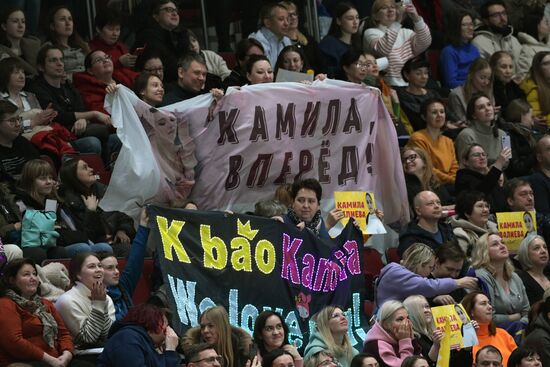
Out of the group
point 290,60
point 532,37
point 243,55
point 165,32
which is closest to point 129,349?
point 290,60

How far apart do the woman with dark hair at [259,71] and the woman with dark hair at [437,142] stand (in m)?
1.84

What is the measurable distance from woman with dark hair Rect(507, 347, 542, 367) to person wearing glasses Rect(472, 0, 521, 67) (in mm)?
6798

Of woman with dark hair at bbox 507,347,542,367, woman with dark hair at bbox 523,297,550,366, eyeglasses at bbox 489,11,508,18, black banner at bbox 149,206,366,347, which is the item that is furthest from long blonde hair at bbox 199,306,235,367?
eyeglasses at bbox 489,11,508,18

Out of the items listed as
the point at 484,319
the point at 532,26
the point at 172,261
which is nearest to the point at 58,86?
the point at 172,261

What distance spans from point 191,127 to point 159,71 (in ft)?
5.09

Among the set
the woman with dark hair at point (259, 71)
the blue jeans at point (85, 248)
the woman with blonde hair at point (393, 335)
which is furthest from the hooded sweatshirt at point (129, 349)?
the woman with dark hair at point (259, 71)

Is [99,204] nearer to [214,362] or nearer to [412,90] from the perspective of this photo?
[214,362]

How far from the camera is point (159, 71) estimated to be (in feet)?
49.1

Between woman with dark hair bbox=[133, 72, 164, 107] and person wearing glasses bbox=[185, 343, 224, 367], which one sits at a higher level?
woman with dark hair bbox=[133, 72, 164, 107]

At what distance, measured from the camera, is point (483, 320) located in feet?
41.1

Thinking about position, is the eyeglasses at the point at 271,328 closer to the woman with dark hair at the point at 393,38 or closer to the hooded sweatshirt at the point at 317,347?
the hooded sweatshirt at the point at 317,347

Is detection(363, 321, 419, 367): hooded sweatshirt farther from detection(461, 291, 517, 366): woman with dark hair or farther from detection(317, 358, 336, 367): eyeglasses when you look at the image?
detection(461, 291, 517, 366): woman with dark hair

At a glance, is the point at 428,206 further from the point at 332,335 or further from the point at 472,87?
the point at 472,87

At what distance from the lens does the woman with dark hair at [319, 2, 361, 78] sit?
55.1ft
